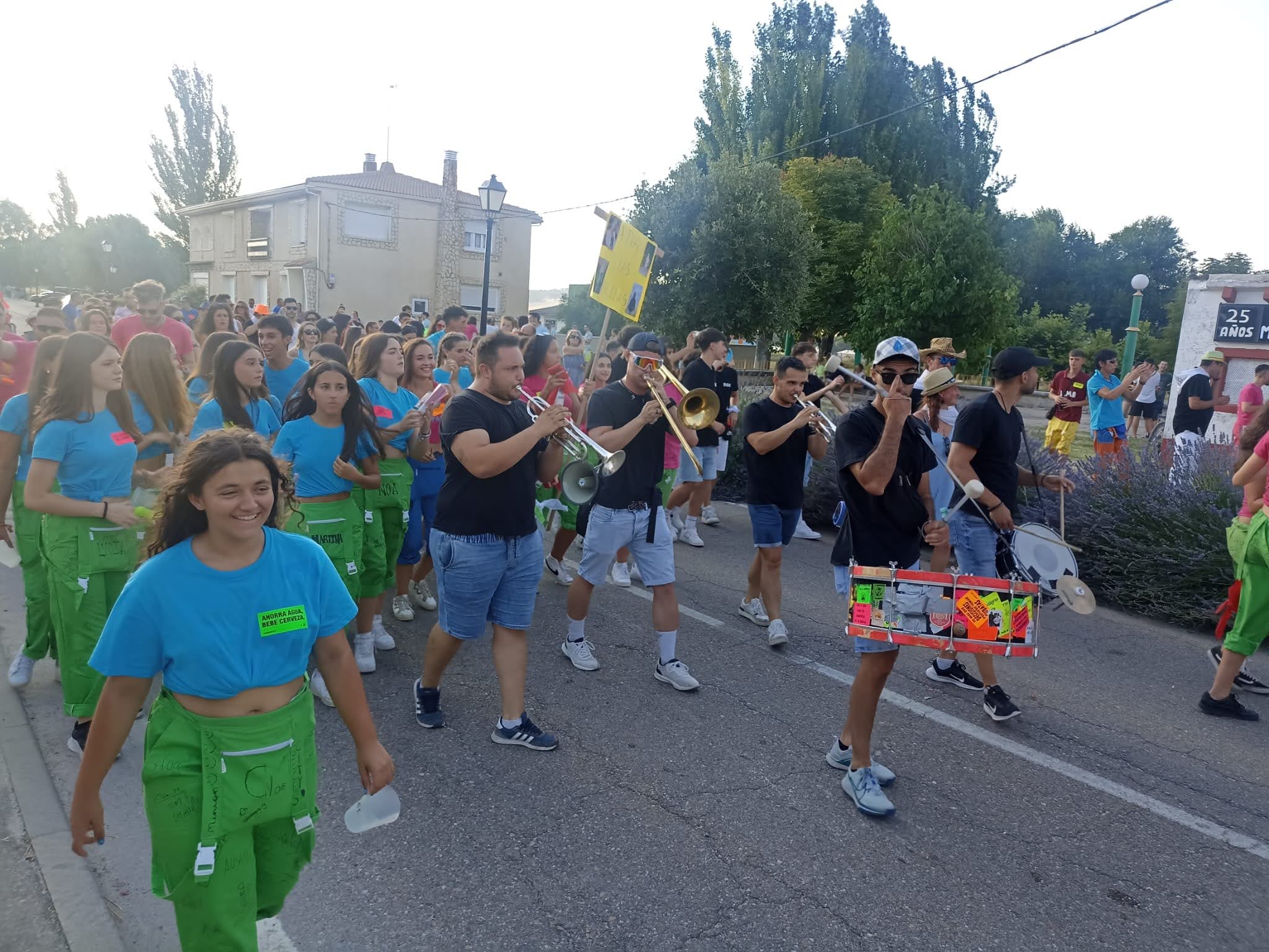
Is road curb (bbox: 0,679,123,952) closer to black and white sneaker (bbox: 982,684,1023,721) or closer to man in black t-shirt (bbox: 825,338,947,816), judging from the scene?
man in black t-shirt (bbox: 825,338,947,816)

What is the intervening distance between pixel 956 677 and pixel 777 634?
1.10 meters

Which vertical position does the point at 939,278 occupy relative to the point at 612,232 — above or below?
above

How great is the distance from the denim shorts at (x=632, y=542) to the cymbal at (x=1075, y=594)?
1.97 metres

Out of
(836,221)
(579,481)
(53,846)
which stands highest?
(836,221)

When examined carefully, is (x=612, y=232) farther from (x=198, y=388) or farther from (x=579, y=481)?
(x=198, y=388)

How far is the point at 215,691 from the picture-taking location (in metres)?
2.14

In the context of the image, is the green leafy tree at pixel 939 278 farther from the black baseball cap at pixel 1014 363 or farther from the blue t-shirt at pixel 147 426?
the blue t-shirt at pixel 147 426

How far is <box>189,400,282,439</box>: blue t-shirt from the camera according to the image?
4.67 m

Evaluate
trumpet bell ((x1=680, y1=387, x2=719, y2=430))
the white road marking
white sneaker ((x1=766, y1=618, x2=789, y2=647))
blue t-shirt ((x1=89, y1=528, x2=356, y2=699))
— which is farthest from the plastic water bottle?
white sneaker ((x1=766, y1=618, x2=789, y2=647))

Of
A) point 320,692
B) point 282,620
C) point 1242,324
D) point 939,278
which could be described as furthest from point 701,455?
point 939,278

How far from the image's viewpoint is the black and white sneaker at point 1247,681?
5.36 m

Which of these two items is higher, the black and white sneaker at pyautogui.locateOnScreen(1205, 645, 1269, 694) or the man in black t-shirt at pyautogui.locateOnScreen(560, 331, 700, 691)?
the man in black t-shirt at pyautogui.locateOnScreen(560, 331, 700, 691)

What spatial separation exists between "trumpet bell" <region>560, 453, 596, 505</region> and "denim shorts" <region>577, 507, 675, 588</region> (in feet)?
1.70

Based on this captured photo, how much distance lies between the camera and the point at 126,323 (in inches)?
337
